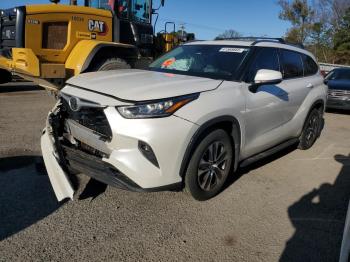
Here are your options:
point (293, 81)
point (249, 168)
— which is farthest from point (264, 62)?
point (249, 168)

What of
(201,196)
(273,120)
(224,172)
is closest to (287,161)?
(273,120)

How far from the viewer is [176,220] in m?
3.70

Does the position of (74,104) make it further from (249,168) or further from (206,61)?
(249,168)

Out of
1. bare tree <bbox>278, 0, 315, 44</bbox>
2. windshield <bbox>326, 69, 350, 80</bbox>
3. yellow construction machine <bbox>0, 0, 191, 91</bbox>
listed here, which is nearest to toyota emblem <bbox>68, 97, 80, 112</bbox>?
yellow construction machine <bbox>0, 0, 191, 91</bbox>

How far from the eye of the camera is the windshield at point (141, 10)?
9391mm

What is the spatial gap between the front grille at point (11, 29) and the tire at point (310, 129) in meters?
5.73

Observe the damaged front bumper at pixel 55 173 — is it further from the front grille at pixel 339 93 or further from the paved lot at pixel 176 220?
the front grille at pixel 339 93

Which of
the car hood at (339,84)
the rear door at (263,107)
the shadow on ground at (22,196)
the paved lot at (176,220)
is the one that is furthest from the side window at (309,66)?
the car hood at (339,84)

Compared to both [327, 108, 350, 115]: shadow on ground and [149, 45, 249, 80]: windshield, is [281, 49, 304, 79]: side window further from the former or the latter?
[327, 108, 350, 115]: shadow on ground

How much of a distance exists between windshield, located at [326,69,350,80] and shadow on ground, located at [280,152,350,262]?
25.9ft

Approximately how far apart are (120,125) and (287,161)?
3277 millimetres

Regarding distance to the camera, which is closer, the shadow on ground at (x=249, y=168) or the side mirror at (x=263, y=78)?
the side mirror at (x=263, y=78)

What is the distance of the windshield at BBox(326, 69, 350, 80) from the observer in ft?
39.6

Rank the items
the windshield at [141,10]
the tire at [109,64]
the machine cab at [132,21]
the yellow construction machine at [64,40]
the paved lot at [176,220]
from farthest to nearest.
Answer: the windshield at [141,10], the machine cab at [132,21], the tire at [109,64], the yellow construction machine at [64,40], the paved lot at [176,220]
